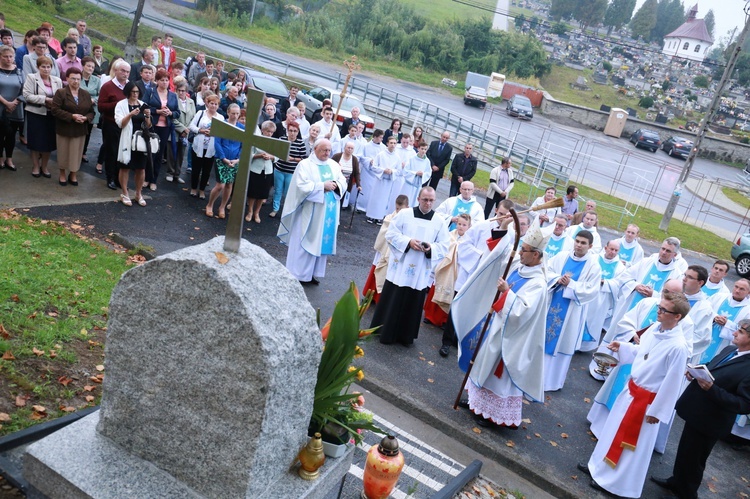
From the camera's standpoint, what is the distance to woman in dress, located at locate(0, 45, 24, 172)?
30.8ft

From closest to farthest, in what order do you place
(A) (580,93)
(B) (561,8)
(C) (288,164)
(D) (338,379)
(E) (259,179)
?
(D) (338,379) → (E) (259,179) → (C) (288,164) → (A) (580,93) → (B) (561,8)

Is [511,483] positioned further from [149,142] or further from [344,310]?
[149,142]

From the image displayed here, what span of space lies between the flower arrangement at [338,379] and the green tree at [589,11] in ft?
376

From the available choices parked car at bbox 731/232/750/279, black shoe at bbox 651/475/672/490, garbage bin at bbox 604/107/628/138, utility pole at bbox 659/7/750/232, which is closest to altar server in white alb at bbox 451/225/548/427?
black shoe at bbox 651/475/672/490

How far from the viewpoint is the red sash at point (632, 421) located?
6137mm

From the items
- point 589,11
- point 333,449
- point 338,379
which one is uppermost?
point 589,11

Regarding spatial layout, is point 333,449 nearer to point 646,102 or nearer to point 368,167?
point 368,167

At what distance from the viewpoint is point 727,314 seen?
362 inches

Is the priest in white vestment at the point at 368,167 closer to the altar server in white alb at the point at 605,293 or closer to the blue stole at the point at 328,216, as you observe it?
the blue stole at the point at 328,216

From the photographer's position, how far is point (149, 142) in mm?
9992

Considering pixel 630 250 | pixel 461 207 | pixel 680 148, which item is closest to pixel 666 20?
pixel 680 148

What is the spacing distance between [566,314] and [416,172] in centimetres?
664

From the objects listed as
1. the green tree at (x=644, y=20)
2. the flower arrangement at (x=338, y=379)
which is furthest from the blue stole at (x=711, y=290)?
the green tree at (x=644, y=20)

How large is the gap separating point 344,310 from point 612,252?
7.05 meters
